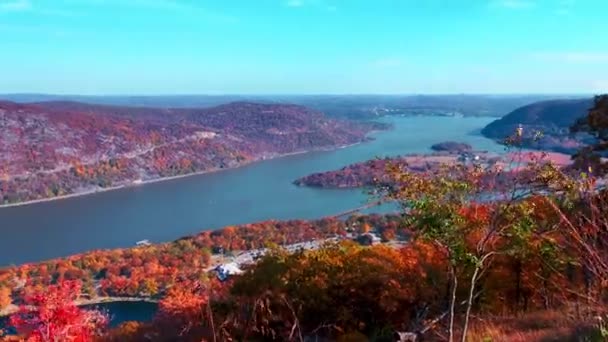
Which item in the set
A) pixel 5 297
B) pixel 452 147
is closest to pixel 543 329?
pixel 5 297

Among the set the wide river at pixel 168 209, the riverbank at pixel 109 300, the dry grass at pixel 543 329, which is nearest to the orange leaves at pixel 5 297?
the riverbank at pixel 109 300

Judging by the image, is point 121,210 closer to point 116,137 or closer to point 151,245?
point 151,245

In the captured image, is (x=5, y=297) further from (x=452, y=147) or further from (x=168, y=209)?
(x=452, y=147)

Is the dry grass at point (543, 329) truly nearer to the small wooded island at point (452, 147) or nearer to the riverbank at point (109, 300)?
the riverbank at point (109, 300)

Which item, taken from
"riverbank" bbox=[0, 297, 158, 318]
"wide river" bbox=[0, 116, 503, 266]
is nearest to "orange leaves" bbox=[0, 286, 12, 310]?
"riverbank" bbox=[0, 297, 158, 318]

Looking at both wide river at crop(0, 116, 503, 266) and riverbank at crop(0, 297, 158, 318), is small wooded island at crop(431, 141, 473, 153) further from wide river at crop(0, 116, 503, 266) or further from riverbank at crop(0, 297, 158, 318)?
riverbank at crop(0, 297, 158, 318)
